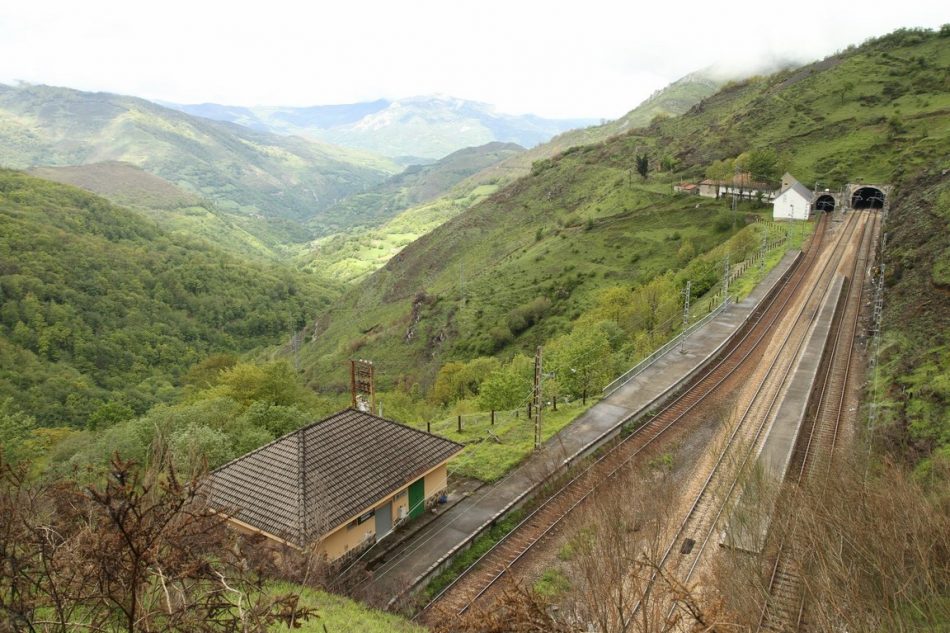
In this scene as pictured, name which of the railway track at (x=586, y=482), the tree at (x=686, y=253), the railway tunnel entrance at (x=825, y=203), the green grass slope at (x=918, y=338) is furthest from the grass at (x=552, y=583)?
the railway tunnel entrance at (x=825, y=203)

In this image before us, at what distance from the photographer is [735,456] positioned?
23469mm

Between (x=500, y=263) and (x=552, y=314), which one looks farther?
(x=500, y=263)

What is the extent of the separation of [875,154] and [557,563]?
96.3 meters

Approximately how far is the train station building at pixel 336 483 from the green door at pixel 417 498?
4cm

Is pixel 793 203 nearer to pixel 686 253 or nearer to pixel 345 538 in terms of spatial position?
pixel 686 253

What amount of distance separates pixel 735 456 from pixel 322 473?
54.6 ft

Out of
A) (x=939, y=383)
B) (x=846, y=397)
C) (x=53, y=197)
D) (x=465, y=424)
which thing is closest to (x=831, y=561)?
(x=939, y=383)

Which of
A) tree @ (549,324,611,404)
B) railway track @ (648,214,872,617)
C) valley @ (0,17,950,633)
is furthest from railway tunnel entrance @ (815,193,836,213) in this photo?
tree @ (549,324,611,404)

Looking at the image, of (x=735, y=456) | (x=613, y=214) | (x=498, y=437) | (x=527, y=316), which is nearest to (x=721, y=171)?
(x=613, y=214)

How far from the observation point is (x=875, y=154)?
291 ft

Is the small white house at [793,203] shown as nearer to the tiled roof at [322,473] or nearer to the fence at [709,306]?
the fence at [709,306]

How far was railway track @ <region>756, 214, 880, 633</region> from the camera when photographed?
1259 centimetres

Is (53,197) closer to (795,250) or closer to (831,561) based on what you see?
(795,250)

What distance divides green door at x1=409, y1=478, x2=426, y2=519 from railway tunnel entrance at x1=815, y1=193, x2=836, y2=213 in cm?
8109
